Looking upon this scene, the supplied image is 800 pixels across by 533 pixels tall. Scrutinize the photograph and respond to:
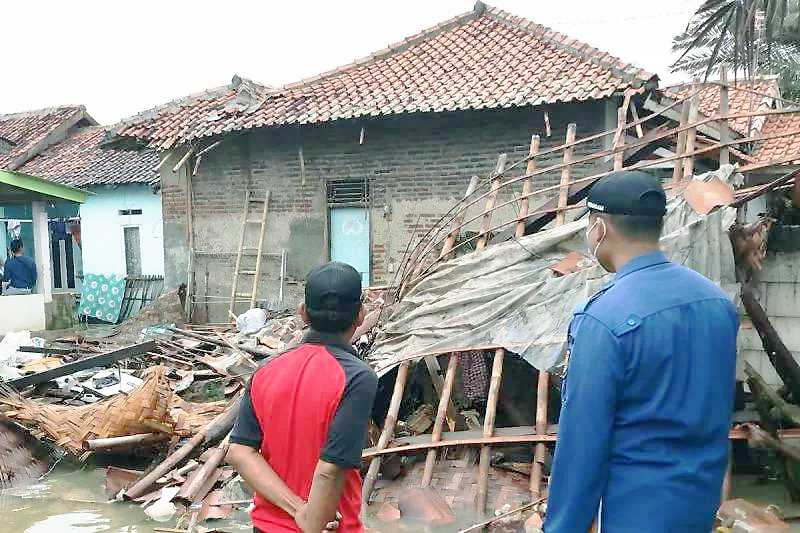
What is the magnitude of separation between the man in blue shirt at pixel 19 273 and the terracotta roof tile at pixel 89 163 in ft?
17.4

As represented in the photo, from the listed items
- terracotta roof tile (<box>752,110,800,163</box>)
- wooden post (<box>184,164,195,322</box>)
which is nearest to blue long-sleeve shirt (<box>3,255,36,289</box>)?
wooden post (<box>184,164,195,322</box>)

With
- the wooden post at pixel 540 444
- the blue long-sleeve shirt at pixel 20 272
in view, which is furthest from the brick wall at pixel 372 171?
the wooden post at pixel 540 444

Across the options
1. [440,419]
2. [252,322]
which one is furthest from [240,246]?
[440,419]

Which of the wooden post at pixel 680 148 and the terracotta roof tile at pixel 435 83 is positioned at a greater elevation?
the terracotta roof tile at pixel 435 83

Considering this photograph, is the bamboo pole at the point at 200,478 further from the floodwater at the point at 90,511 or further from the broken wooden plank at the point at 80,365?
the broken wooden plank at the point at 80,365

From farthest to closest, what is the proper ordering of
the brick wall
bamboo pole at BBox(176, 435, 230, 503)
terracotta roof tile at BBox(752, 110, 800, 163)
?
terracotta roof tile at BBox(752, 110, 800, 163)
the brick wall
bamboo pole at BBox(176, 435, 230, 503)

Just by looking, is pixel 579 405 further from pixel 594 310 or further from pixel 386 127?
pixel 386 127

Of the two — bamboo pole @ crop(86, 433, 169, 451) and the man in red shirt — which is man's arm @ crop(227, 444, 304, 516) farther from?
bamboo pole @ crop(86, 433, 169, 451)

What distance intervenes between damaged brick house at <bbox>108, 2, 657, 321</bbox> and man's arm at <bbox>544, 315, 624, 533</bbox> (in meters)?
8.47

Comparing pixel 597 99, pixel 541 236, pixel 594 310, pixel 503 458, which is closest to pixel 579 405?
pixel 594 310

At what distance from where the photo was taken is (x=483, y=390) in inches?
257

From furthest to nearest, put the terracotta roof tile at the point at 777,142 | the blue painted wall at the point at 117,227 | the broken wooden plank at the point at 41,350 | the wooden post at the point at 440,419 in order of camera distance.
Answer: the blue painted wall at the point at 117,227 → the terracotta roof tile at the point at 777,142 → the broken wooden plank at the point at 41,350 → the wooden post at the point at 440,419

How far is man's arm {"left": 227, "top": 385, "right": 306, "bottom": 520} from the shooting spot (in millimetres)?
2043

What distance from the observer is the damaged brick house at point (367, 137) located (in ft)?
34.9
